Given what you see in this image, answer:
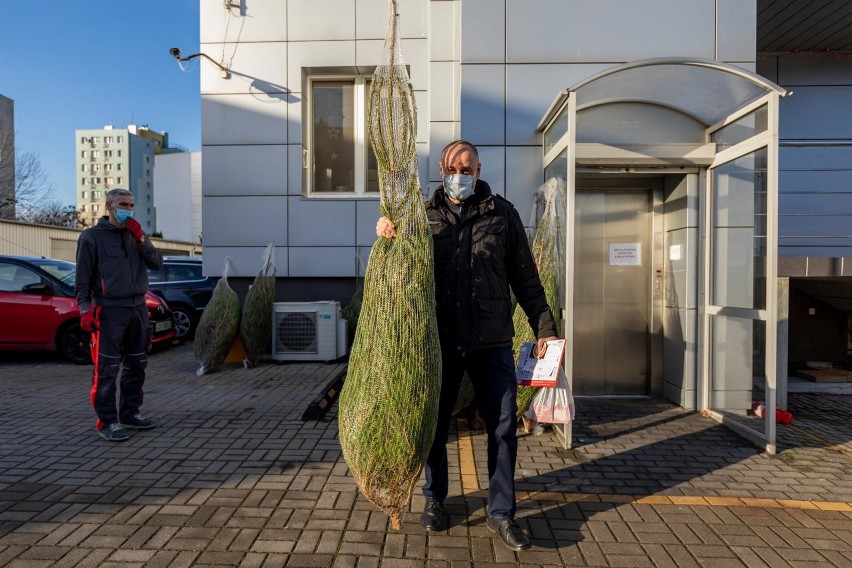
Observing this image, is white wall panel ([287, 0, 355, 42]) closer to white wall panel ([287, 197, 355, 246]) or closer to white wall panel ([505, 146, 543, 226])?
white wall panel ([287, 197, 355, 246])

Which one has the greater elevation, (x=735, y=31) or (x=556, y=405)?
(x=735, y=31)

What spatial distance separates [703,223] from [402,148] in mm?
3751

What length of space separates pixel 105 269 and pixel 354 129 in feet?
18.0

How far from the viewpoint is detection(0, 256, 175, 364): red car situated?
26.0 feet

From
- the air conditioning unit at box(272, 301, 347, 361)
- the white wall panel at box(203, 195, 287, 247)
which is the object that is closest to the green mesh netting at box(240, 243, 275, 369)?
the air conditioning unit at box(272, 301, 347, 361)

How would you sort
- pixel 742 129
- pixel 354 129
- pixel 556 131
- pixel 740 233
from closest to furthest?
pixel 742 129
pixel 556 131
pixel 740 233
pixel 354 129

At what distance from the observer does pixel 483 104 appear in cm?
538

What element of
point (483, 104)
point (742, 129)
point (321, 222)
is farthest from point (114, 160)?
point (742, 129)

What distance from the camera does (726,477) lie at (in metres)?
3.86

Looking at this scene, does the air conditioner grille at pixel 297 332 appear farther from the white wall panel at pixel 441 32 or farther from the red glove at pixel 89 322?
the white wall panel at pixel 441 32

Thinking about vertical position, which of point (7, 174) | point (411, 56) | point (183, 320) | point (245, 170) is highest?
point (7, 174)

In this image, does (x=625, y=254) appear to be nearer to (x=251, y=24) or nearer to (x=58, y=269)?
(x=251, y=24)

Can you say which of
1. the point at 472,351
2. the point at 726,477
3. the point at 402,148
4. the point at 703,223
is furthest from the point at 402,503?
the point at 703,223

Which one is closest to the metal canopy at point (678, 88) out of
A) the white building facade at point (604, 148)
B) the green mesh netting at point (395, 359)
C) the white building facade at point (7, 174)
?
the white building facade at point (604, 148)
